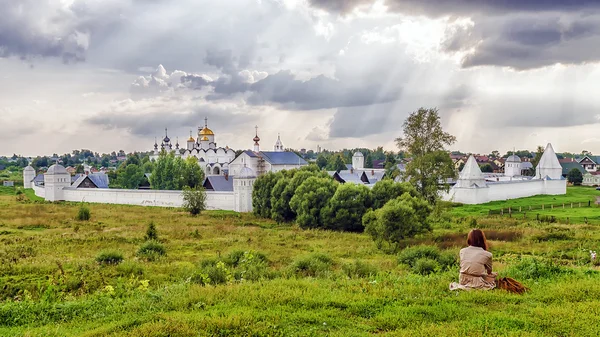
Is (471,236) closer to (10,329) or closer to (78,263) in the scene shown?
(10,329)

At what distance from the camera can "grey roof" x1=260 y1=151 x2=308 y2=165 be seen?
57.2 m

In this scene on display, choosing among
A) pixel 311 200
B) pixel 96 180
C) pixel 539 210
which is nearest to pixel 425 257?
pixel 311 200

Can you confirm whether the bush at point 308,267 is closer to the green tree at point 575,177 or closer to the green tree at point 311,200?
the green tree at point 311,200

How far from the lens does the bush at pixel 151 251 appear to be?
17.3 m

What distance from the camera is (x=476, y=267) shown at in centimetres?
736

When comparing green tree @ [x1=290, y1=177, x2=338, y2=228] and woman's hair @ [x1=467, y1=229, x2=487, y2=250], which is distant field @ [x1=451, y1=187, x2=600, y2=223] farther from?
woman's hair @ [x1=467, y1=229, x2=487, y2=250]

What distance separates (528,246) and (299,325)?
56.8ft

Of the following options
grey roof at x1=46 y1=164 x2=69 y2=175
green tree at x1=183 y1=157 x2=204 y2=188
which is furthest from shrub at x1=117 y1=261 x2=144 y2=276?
grey roof at x1=46 y1=164 x2=69 y2=175

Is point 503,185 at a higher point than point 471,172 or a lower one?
lower

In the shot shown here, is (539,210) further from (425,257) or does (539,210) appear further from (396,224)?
(425,257)

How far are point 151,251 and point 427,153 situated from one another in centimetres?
1909

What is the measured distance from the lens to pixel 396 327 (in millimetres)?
6031

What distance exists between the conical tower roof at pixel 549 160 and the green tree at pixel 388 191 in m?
32.0

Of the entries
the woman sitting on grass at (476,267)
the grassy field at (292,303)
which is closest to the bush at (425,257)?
the grassy field at (292,303)
